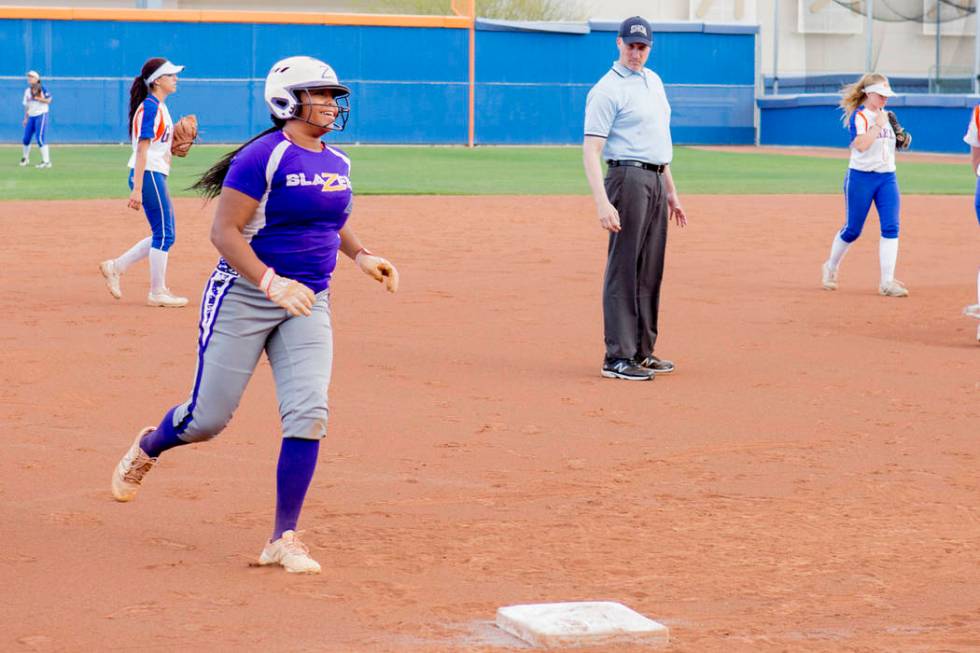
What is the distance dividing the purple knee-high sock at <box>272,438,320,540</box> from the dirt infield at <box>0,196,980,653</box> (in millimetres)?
213

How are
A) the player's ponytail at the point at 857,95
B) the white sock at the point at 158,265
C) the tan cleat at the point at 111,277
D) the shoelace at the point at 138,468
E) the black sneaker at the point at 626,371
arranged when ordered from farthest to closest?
the player's ponytail at the point at 857,95 → the tan cleat at the point at 111,277 → the white sock at the point at 158,265 → the black sneaker at the point at 626,371 → the shoelace at the point at 138,468

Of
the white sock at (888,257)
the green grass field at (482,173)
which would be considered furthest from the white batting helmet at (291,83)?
the green grass field at (482,173)

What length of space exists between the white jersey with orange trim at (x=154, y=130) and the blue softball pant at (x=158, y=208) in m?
0.09

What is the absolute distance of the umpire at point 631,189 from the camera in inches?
375

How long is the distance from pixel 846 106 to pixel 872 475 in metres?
6.96

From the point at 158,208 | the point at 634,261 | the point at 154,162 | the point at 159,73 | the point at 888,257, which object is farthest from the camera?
the point at 888,257

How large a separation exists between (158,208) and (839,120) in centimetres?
3671

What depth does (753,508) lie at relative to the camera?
659 cm

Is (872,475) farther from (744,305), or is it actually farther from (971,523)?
(744,305)

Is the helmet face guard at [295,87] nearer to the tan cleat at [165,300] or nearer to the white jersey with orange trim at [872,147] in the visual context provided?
the tan cleat at [165,300]

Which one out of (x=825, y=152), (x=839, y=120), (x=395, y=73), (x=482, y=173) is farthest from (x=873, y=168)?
(x=395, y=73)

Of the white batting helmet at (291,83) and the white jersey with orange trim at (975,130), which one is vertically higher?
the white batting helmet at (291,83)

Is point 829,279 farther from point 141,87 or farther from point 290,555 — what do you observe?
point 290,555

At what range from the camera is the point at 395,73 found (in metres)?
47.3
